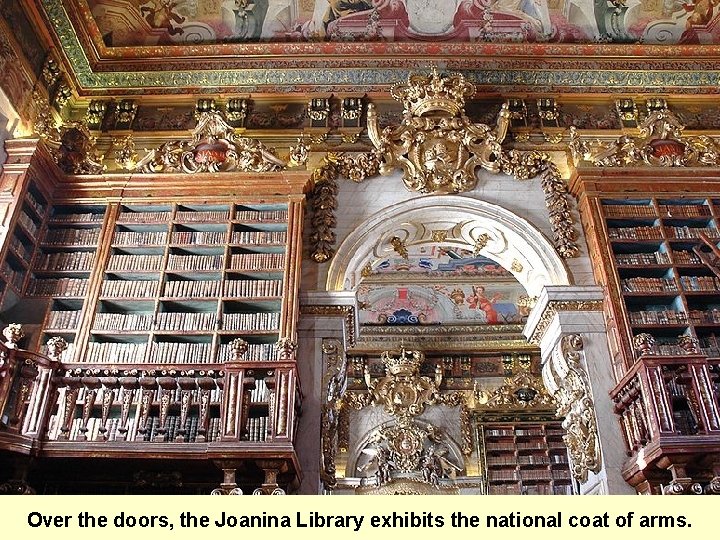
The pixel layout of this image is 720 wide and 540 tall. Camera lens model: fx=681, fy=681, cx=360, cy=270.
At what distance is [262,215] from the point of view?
7148 mm

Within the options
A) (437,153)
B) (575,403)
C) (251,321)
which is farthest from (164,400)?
(437,153)

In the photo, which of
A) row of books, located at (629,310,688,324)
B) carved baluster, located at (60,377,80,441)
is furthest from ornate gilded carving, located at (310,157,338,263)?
row of books, located at (629,310,688,324)

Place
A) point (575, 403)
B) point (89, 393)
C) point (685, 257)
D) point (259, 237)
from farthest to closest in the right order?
point (259, 237), point (685, 257), point (575, 403), point (89, 393)

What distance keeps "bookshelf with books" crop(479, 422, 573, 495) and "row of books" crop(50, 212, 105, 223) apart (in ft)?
22.2

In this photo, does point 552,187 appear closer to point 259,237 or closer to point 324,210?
point 324,210

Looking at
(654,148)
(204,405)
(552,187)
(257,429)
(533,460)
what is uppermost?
(654,148)

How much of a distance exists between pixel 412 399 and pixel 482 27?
593cm

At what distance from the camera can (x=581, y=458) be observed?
237 inches

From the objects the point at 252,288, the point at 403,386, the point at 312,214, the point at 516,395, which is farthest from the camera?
the point at 403,386

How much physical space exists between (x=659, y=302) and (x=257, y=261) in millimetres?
4003

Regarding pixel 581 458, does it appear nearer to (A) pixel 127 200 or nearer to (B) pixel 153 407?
(B) pixel 153 407

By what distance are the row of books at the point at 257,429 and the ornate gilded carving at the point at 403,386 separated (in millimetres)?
5791

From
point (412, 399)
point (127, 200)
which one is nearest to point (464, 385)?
point (412, 399)

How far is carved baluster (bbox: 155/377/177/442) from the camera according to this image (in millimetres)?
5285
